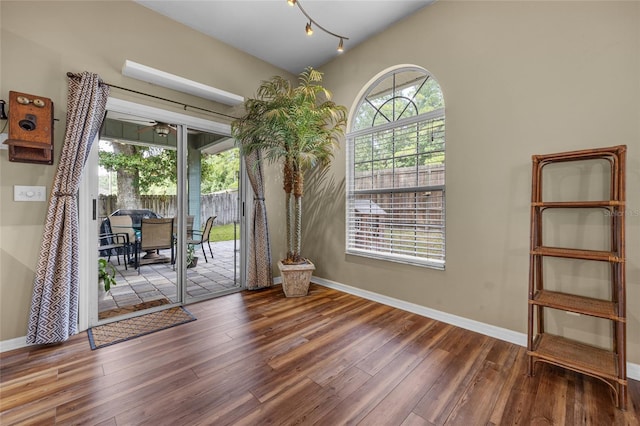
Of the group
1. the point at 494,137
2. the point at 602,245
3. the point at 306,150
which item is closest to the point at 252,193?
the point at 306,150

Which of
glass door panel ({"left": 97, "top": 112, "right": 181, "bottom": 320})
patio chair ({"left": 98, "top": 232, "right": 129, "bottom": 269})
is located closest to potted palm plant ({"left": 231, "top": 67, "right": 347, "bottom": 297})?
glass door panel ({"left": 97, "top": 112, "right": 181, "bottom": 320})

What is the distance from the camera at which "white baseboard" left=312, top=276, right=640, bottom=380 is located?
2152 millimetres

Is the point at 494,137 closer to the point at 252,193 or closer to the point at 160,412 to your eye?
the point at 252,193

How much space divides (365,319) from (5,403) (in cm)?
253

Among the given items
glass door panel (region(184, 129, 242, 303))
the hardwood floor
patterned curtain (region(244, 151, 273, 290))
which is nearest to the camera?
the hardwood floor

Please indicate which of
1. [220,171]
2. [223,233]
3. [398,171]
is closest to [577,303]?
[398,171]

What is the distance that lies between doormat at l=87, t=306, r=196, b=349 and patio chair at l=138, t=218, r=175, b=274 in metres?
0.62

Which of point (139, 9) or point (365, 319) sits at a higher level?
point (139, 9)

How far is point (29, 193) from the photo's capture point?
7.14ft

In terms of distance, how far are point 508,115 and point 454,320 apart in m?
1.89

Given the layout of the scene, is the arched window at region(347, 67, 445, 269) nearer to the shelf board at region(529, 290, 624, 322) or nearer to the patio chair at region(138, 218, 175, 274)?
the shelf board at region(529, 290, 624, 322)

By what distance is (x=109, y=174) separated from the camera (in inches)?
104

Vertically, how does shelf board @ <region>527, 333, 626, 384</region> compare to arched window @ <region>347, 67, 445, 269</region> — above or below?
below

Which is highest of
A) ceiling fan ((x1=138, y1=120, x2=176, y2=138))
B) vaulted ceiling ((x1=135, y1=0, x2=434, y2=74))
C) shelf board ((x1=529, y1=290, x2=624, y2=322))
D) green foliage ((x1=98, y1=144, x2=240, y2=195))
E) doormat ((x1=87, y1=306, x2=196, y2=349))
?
vaulted ceiling ((x1=135, y1=0, x2=434, y2=74))
